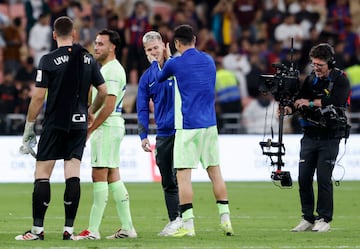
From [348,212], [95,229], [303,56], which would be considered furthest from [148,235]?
[303,56]

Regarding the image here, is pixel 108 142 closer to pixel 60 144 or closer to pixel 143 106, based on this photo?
pixel 60 144

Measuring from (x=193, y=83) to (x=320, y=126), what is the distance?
217cm

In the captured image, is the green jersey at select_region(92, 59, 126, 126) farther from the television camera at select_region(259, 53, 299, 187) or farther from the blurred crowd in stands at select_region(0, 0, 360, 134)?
the blurred crowd in stands at select_region(0, 0, 360, 134)

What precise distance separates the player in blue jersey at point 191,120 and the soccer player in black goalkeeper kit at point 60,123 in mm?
1122

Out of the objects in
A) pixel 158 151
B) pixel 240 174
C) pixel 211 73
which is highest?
pixel 211 73

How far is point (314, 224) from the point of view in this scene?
14.8 m

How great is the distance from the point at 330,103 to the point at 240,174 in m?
10.2

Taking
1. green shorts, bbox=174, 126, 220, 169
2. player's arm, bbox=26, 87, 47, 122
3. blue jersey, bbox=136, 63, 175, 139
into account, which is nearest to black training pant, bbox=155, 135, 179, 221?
blue jersey, bbox=136, 63, 175, 139

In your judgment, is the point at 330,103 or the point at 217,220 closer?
the point at 330,103

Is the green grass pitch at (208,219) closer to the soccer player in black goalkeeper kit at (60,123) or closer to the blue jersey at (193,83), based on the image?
the soccer player in black goalkeeper kit at (60,123)

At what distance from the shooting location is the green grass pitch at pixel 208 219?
1256cm

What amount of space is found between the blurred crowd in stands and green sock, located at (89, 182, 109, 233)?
43.4 feet

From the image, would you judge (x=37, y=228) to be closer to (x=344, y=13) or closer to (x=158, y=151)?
(x=158, y=151)

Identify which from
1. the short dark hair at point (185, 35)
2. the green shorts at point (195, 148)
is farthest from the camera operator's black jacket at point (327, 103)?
the short dark hair at point (185, 35)
